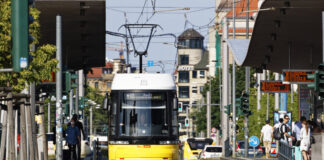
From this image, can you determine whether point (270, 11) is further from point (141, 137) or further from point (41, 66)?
point (41, 66)

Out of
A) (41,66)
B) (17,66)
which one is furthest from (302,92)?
(17,66)

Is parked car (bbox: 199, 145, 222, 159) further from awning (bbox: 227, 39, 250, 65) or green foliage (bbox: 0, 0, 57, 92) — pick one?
green foliage (bbox: 0, 0, 57, 92)

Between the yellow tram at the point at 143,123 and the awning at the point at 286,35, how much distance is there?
12.8 ft

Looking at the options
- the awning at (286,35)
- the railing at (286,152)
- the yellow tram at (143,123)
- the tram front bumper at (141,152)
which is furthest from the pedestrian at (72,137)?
the awning at (286,35)

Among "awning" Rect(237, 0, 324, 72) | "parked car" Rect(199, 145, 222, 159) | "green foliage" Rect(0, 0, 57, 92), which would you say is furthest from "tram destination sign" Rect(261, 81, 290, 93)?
"green foliage" Rect(0, 0, 57, 92)

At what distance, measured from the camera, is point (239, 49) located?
39.4m

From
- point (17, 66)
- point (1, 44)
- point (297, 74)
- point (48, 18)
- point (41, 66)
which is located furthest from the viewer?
point (297, 74)

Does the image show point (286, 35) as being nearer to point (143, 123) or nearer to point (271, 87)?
point (271, 87)

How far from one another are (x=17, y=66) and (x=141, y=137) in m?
14.4

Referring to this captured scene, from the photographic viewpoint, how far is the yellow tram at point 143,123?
84.7ft

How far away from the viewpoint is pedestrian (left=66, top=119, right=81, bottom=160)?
2672 centimetres

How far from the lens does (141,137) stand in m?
25.8

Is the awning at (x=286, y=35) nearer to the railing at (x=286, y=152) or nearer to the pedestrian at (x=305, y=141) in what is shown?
the pedestrian at (x=305, y=141)

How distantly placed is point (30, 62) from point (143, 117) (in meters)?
6.30
